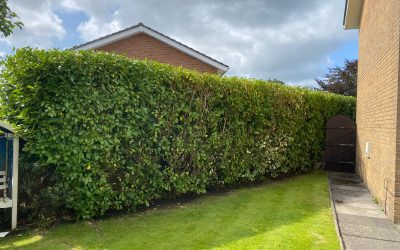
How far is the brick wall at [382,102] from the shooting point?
601cm

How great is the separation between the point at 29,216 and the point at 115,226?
55.1 inches

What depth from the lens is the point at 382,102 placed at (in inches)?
291

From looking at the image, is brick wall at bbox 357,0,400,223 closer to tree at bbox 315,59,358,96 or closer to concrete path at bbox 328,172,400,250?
concrete path at bbox 328,172,400,250

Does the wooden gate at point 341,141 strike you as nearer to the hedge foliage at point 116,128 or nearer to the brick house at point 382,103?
the brick house at point 382,103

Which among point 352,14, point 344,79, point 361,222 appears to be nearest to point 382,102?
point 361,222

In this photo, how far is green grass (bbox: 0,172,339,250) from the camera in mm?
4633

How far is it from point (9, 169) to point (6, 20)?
8.48ft

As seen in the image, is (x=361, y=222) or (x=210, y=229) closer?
(x=210, y=229)

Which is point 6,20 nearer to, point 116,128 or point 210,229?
point 116,128

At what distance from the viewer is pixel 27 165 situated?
5195 millimetres

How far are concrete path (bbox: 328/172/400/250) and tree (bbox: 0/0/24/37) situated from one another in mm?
6498

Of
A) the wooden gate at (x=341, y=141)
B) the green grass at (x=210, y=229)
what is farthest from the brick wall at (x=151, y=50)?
the green grass at (x=210, y=229)

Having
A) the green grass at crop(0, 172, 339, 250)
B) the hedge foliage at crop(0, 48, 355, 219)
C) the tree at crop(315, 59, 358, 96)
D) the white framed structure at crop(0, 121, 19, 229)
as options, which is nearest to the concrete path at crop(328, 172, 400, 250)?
the green grass at crop(0, 172, 339, 250)

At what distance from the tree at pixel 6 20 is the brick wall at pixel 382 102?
22.9 ft
